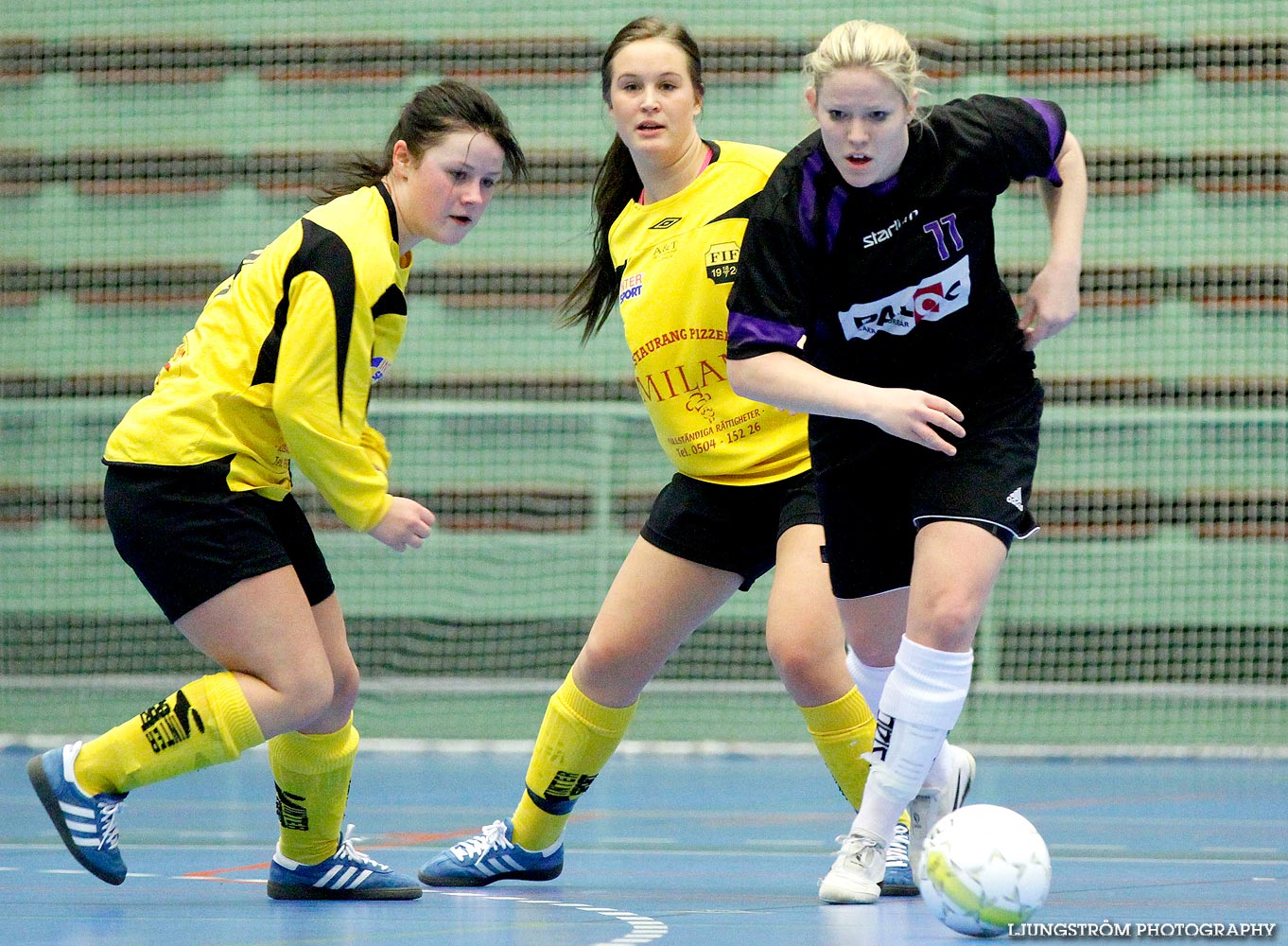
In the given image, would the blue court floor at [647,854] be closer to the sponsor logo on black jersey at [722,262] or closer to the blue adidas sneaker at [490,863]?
the blue adidas sneaker at [490,863]

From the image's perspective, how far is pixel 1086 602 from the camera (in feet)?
22.8

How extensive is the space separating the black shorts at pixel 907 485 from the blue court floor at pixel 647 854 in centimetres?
62

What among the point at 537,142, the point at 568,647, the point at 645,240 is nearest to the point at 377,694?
the point at 568,647

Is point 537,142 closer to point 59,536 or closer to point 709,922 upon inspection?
point 59,536

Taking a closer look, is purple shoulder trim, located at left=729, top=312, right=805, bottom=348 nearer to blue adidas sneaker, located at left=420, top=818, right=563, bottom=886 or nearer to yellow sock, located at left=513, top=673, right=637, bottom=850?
yellow sock, located at left=513, top=673, right=637, bottom=850

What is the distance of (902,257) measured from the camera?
282 centimetres

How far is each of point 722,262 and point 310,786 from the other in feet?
4.19

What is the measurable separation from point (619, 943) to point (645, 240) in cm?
145

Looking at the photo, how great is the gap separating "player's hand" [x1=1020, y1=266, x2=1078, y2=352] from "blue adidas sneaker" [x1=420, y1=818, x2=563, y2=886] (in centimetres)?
147

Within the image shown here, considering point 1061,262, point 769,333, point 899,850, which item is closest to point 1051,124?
point 1061,262

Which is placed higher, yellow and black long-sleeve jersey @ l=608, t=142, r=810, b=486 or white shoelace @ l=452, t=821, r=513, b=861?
yellow and black long-sleeve jersey @ l=608, t=142, r=810, b=486

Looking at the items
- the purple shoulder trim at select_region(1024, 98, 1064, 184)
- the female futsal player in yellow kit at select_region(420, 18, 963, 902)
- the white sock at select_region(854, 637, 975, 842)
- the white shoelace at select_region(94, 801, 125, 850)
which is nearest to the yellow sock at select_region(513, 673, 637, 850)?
the female futsal player in yellow kit at select_region(420, 18, 963, 902)

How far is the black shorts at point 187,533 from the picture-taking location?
9.49 feet

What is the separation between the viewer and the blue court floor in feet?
9.09
